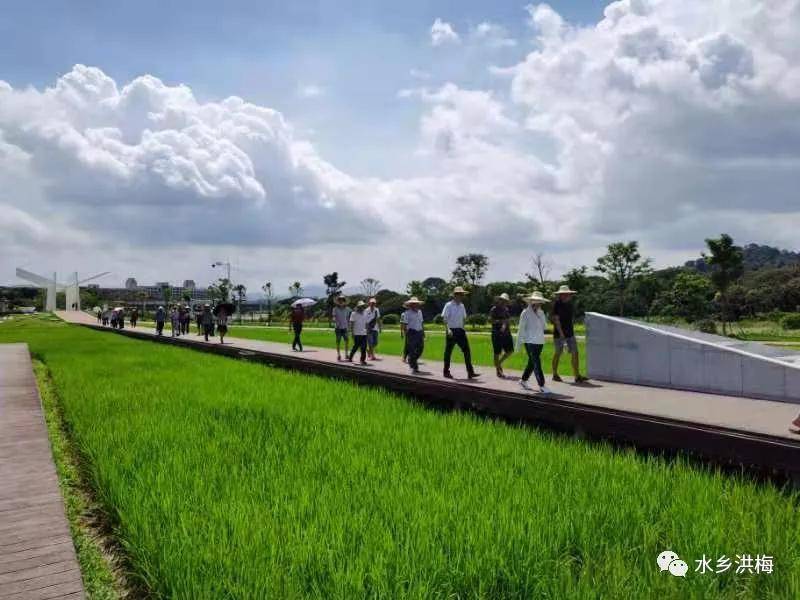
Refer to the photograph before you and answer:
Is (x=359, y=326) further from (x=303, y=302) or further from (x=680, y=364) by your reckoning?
(x=303, y=302)

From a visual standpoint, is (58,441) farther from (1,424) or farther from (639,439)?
(639,439)

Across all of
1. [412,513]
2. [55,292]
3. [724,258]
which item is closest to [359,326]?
[412,513]

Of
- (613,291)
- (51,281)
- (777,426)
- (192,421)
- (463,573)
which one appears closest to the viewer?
(463,573)

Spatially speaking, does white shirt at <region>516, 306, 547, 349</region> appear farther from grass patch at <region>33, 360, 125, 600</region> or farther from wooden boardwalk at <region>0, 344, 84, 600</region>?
wooden boardwalk at <region>0, 344, 84, 600</region>

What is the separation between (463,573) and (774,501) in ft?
10.3

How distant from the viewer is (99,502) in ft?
19.2

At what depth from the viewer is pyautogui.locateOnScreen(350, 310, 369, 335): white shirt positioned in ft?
56.5

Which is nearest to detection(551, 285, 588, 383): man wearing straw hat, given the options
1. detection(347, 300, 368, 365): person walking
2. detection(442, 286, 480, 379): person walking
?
detection(442, 286, 480, 379): person walking

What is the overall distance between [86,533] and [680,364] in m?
9.77

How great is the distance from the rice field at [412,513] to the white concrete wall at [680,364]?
13.7ft

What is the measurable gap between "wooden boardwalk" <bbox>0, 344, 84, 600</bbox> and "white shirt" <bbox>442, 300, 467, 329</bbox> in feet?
23.3

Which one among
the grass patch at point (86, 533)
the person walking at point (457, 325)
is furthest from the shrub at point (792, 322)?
the grass patch at point (86, 533)

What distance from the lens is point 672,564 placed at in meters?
3.90

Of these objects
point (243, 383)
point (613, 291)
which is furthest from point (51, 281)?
point (243, 383)
